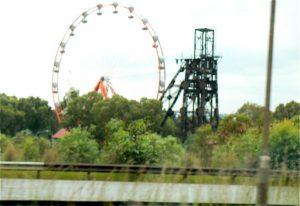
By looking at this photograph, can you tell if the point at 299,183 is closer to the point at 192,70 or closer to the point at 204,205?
the point at 204,205

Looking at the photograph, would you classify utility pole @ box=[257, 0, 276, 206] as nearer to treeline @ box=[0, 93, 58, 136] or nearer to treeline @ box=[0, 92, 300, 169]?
treeline @ box=[0, 92, 300, 169]

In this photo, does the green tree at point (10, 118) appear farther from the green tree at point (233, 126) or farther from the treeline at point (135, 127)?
the green tree at point (233, 126)

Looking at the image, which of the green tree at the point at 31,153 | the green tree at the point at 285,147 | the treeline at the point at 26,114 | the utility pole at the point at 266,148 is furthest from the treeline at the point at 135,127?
the utility pole at the point at 266,148

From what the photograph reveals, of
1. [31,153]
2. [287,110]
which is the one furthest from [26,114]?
[31,153]

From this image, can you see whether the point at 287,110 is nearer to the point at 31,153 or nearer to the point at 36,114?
the point at 36,114

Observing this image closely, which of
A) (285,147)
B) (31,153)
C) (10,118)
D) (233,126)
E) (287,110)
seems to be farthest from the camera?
(287,110)

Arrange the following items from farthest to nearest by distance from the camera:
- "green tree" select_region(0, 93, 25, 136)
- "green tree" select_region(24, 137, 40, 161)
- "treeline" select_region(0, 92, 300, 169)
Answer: "green tree" select_region(0, 93, 25, 136) → "treeline" select_region(0, 92, 300, 169) → "green tree" select_region(24, 137, 40, 161)

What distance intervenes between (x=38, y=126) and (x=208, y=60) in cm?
2354

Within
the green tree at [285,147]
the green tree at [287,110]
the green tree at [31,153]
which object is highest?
the green tree at [287,110]

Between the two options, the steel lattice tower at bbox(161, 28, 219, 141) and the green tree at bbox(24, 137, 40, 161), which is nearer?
the green tree at bbox(24, 137, 40, 161)

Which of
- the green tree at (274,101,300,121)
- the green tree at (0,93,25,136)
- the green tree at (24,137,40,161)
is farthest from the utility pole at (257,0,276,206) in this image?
the green tree at (274,101,300,121)

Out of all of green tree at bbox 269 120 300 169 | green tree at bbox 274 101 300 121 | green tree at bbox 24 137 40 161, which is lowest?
green tree at bbox 24 137 40 161

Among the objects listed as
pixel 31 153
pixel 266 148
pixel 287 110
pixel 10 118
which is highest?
pixel 287 110

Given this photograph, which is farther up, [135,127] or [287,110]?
[287,110]
